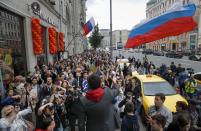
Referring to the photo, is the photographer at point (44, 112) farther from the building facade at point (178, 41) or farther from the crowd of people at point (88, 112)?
the building facade at point (178, 41)

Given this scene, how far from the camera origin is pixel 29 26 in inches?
517

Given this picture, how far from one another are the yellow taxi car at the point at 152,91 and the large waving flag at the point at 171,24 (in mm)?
1647

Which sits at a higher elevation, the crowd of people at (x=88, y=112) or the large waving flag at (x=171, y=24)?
the large waving flag at (x=171, y=24)

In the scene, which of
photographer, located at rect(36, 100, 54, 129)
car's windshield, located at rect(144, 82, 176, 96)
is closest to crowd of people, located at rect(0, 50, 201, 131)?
photographer, located at rect(36, 100, 54, 129)

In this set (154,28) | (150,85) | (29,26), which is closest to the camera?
(154,28)

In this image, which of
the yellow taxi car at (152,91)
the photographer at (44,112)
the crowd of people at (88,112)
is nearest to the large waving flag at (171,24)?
the yellow taxi car at (152,91)

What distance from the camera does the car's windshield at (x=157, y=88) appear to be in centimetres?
813

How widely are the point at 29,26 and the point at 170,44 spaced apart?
233ft

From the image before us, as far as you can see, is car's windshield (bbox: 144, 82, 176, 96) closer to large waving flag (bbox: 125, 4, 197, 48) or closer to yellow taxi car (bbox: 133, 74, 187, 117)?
yellow taxi car (bbox: 133, 74, 187, 117)

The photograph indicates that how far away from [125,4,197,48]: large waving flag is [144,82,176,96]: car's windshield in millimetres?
1692

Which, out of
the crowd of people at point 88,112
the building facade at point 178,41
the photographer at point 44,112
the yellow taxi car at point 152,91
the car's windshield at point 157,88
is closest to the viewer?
the crowd of people at point 88,112

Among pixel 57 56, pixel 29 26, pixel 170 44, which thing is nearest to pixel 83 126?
pixel 29 26

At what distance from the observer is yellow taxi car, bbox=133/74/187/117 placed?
7.48m

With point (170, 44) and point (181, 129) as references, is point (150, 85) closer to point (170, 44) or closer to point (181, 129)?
point (181, 129)
